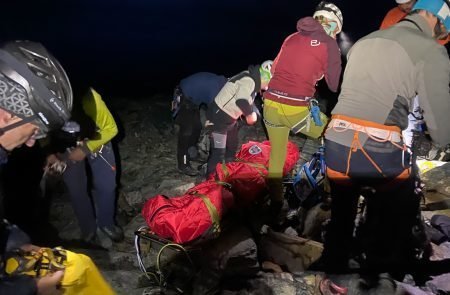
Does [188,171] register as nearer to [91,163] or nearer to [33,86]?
[91,163]

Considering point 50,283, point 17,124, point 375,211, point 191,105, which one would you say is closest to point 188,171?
point 191,105

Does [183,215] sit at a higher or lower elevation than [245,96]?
lower

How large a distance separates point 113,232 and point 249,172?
1660mm

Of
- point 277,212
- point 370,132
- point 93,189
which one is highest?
point 370,132

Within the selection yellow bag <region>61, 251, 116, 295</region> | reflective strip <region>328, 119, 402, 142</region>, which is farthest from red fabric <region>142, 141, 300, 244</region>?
yellow bag <region>61, 251, 116, 295</region>

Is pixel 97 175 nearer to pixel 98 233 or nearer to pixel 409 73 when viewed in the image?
pixel 98 233

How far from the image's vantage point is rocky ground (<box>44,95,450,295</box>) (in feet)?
12.7

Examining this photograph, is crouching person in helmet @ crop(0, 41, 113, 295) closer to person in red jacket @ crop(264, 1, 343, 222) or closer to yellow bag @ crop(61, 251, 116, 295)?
yellow bag @ crop(61, 251, 116, 295)

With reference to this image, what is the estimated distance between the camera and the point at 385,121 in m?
3.02

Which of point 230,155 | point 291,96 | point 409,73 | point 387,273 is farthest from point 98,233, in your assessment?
point 409,73

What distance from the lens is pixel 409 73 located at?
289 centimetres

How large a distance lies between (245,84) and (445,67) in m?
2.82

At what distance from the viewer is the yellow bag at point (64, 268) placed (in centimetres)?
205

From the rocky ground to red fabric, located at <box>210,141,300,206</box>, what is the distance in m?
0.62
